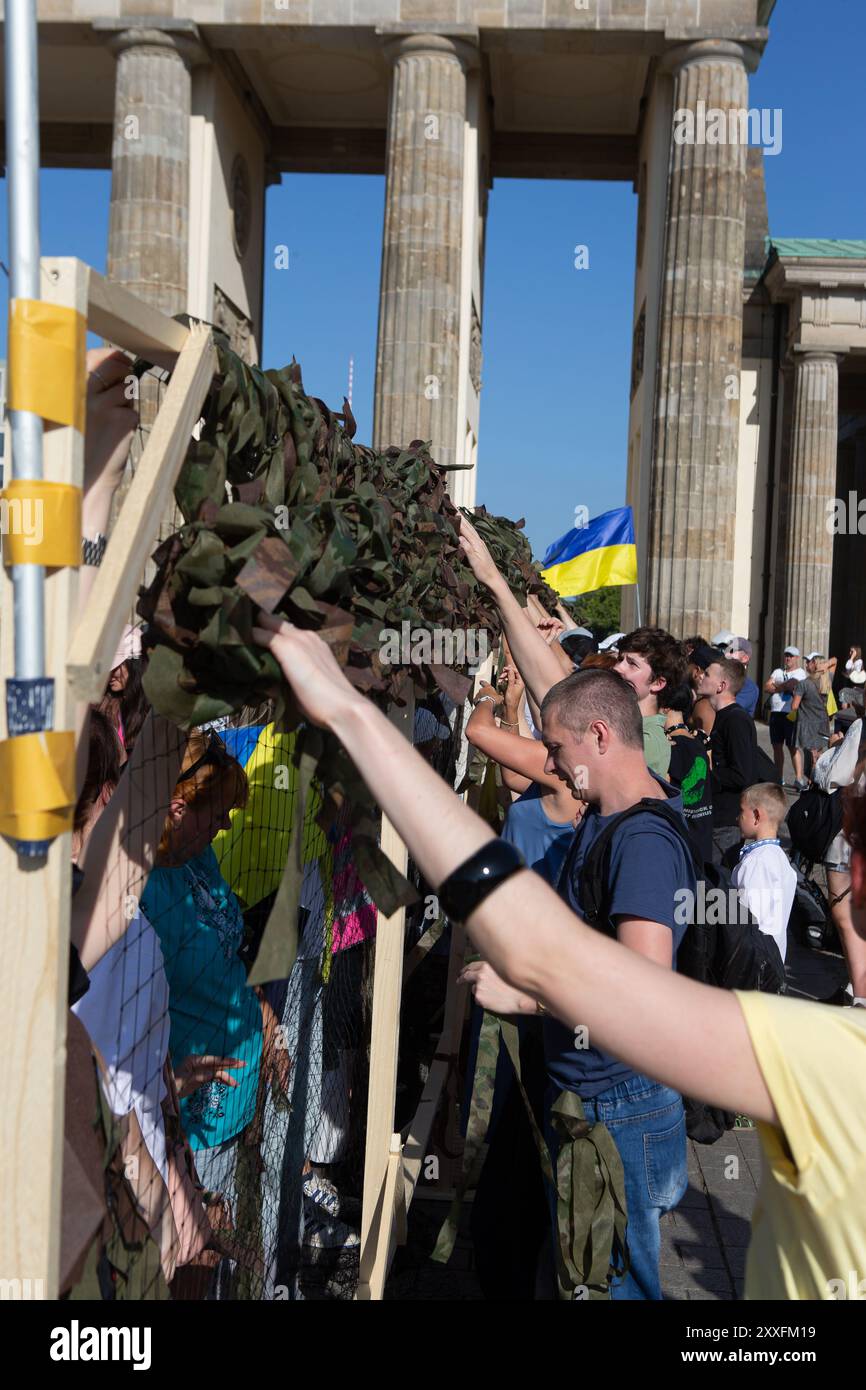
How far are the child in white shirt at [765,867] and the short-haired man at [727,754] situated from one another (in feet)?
3.33

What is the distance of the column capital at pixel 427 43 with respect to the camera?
64.1 feet

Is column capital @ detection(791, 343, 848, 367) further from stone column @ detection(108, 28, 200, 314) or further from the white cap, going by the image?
the white cap

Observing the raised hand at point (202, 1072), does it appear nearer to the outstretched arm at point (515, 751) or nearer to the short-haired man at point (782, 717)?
the outstretched arm at point (515, 751)

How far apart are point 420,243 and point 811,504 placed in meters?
10.7

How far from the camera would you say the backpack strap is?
2.81 m

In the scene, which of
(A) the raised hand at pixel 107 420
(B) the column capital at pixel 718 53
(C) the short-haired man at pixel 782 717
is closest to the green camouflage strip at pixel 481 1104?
(A) the raised hand at pixel 107 420

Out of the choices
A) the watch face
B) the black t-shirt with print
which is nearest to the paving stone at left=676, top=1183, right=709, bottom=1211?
the black t-shirt with print

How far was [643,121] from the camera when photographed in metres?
24.3

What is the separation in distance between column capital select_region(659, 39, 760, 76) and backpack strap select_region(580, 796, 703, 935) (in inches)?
772

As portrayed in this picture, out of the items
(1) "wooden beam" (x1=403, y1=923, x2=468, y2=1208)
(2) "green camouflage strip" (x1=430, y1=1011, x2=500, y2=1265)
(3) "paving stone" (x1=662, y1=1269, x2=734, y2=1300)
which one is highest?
(2) "green camouflage strip" (x1=430, y1=1011, x2=500, y2=1265)

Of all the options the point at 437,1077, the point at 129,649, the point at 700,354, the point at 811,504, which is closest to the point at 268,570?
the point at 129,649
